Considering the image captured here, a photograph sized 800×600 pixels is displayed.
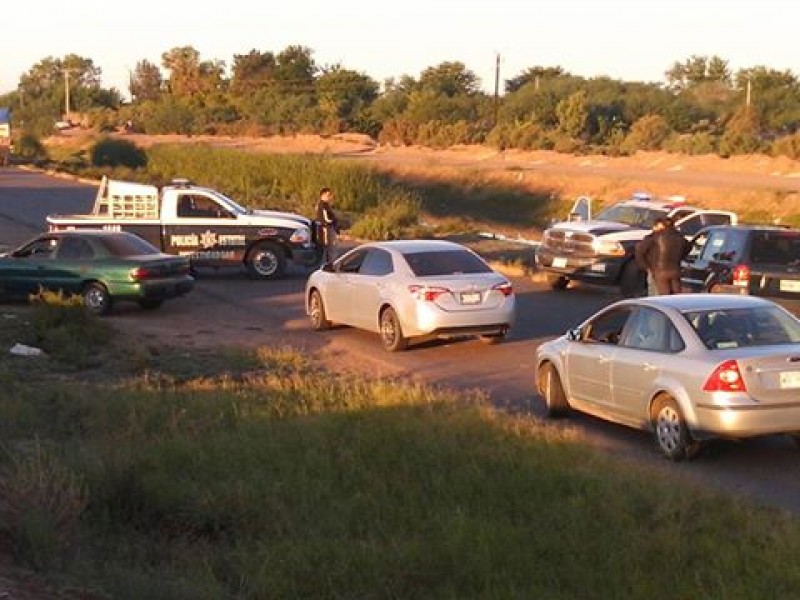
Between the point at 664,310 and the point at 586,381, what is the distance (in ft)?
4.10

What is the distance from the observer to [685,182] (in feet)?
199

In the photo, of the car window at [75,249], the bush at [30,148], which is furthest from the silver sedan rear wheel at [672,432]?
the bush at [30,148]

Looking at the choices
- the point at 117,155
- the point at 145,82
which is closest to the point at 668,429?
the point at 117,155

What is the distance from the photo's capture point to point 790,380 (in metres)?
11.6

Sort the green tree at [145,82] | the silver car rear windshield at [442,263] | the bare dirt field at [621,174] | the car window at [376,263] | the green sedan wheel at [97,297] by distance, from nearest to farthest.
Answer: the silver car rear windshield at [442,263]
the car window at [376,263]
the green sedan wheel at [97,297]
the bare dirt field at [621,174]
the green tree at [145,82]

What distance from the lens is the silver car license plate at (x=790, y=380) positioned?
11633 millimetres

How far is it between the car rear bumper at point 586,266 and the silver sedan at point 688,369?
1107 centimetres

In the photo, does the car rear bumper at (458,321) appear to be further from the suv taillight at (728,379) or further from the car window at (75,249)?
the suv taillight at (728,379)

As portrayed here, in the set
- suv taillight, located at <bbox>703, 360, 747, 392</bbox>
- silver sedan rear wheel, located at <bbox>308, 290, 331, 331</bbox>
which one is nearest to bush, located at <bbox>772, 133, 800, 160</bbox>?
silver sedan rear wheel, located at <bbox>308, 290, 331, 331</bbox>

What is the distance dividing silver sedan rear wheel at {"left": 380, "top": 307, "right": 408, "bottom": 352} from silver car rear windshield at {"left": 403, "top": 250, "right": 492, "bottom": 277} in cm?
68

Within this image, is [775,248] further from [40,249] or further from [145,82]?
[145,82]

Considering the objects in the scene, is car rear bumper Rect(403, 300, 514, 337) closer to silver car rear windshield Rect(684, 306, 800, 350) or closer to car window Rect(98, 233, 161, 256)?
silver car rear windshield Rect(684, 306, 800, 350)

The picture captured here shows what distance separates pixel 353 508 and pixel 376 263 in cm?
1039

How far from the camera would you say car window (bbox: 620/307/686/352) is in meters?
12.4
